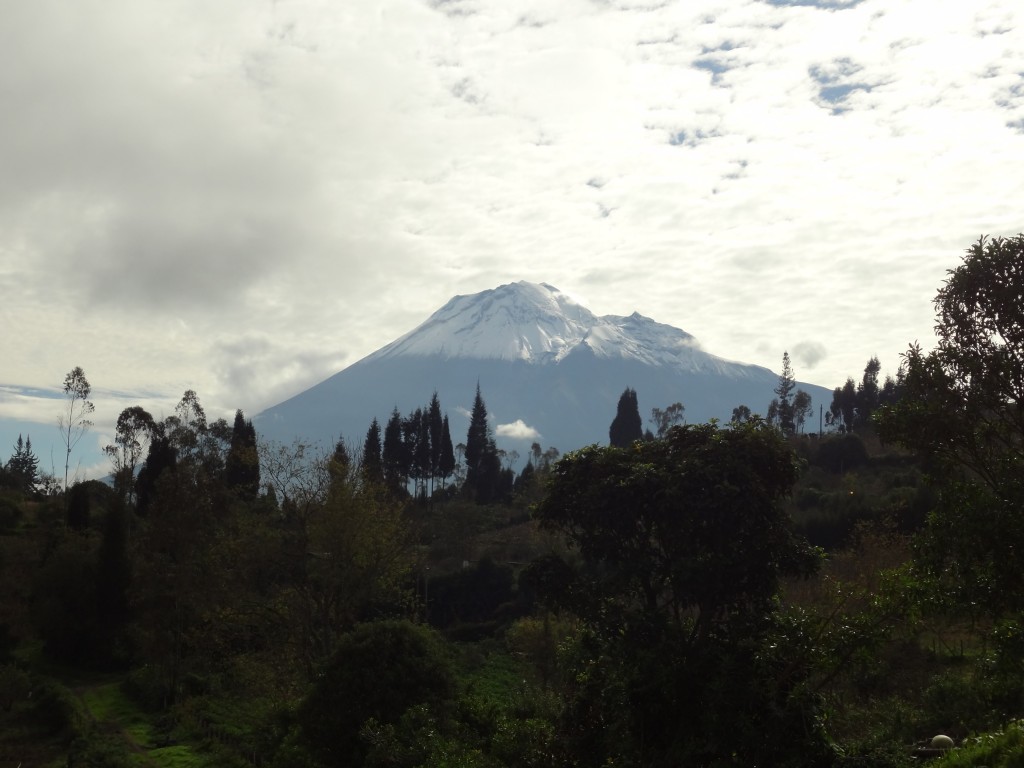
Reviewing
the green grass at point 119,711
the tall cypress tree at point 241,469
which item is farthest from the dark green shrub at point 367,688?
the tall cypress tree at point 241,469

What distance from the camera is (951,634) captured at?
23.7m

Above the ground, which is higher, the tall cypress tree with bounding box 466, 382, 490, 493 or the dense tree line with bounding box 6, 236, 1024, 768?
the tall cypress tree with bounding box 466, 382, 490, 493

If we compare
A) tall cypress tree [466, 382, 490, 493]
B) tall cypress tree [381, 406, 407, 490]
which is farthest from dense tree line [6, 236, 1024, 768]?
tall cypress tree [466, 382, 490, 493]

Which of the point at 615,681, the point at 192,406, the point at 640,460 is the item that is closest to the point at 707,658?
the point at 615,681

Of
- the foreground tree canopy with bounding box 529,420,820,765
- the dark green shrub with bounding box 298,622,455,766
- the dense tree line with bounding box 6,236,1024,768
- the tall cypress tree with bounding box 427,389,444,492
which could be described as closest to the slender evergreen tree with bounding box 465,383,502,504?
the tall cypress tree with bounding box 427,389,444,492

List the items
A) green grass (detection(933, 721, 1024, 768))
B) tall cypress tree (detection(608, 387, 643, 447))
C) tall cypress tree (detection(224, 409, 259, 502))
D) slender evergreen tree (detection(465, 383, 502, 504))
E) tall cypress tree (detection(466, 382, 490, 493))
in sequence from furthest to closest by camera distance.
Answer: tall cypress tree (detection(466, 382, 490, 493))
slender evergreen tree (detection(465, 383, 502, 504))
tall cypress tree (detection(608, 387, 643, 447))
tall cypress tree (detection(224, 409, 259, 502))
green grass (detection(933, 721, 1024, 768))

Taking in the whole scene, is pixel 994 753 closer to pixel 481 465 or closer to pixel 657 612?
pixel 657 612

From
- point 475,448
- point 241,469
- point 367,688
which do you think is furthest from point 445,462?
point 367,688

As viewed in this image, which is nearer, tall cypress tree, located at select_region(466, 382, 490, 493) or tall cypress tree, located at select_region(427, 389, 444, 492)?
tall cypress tree, located at select_region(466, 382, 490, 493)

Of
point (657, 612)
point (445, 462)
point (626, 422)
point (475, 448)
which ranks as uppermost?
point (626, 422)

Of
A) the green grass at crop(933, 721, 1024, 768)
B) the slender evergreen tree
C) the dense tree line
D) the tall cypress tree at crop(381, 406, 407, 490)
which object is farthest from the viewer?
the tall cypress tree at crop(381, 406, 407, 490)

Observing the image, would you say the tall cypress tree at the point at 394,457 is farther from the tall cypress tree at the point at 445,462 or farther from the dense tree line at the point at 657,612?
the dense tree line at the point at 657,612

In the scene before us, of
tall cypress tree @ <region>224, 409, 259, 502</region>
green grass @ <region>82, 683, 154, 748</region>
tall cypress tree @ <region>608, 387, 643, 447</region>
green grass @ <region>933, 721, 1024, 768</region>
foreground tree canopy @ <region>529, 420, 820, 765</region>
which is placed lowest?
green grass @ <region>82, 683, 154, 748</region>

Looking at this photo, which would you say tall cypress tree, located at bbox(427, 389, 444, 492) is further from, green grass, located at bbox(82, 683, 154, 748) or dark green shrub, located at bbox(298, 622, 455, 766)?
dark green shrub, located at bbox(298, 622, 455, 766)
